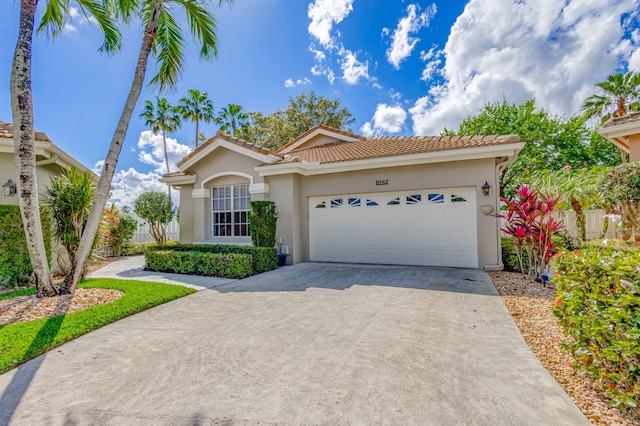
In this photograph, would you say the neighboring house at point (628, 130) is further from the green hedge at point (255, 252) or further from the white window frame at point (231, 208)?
the white window frame at point (231, 208)

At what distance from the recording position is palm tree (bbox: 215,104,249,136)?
27.6 m

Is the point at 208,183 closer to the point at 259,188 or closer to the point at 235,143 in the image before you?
the point at 235,143

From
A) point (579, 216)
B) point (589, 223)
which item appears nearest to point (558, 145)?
point (589, 223)

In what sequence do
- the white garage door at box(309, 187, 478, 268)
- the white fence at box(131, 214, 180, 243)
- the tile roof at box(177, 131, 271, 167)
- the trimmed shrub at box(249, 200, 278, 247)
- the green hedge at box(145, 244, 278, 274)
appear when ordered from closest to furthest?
the green hedge at box(145, 244, 278, 274), the white garage door at box(309, 187, 478, 268), the trimmed shrub at box(249, 200, 278, 247), the tile roof at box(177, 131, 271, 167), the white fence at box(131, 214, 180, 243)

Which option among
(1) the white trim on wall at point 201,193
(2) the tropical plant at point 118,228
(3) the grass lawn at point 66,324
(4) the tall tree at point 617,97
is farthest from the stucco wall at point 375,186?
(4) the tall tree at point 617,97

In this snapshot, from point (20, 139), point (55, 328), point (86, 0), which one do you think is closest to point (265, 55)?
point (86, 0)

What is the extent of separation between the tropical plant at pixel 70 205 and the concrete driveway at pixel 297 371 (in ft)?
13.7

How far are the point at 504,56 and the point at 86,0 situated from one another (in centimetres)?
1549

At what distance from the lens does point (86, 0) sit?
24.8 feet

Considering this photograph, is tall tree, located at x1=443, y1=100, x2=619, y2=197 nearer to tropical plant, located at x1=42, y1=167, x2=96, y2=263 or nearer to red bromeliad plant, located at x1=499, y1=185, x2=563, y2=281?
red bromeliad plant, located at x1=499, y1=185, x2=563, y2=281

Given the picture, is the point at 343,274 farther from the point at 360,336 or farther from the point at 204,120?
the point at 204,120

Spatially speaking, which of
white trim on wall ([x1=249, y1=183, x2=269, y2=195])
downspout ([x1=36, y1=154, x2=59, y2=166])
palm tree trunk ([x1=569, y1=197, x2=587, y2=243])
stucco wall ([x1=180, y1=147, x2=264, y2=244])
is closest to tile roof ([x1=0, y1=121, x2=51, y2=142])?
downspout ([x1=36, y1=154, x2=59, y2=166])

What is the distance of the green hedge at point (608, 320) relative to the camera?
2.26 metres

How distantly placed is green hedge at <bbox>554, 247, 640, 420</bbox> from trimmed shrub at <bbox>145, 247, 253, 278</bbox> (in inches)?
283
